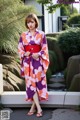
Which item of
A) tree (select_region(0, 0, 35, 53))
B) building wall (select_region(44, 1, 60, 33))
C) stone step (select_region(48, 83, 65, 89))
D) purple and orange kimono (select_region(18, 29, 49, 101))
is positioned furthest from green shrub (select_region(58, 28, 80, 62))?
purple and orange kimono (select_region(18, 29, 49, 101))

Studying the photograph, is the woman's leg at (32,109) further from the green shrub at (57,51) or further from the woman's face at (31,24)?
the green shrub at (57,51)

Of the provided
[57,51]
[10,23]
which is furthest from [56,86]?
[57,51]

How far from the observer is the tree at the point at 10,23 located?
29.3ft

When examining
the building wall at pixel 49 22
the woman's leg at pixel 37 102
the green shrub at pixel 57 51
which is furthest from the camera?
the building wall at pixel 49 22

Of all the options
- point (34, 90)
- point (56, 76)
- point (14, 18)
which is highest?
point (14, 18)

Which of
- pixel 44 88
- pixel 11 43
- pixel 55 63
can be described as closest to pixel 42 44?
pixel 44 88

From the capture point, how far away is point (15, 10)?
9352mm

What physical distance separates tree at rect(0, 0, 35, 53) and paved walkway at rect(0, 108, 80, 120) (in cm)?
319

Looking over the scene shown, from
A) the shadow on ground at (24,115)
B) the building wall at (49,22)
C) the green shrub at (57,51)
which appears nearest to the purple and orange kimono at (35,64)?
the shadow on ground at (24,115)

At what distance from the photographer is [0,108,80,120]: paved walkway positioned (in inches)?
223

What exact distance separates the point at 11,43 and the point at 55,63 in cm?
364

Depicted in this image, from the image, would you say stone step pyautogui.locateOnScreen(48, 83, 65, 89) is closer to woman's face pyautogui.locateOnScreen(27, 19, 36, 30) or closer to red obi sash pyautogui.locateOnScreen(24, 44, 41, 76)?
red obi sash pyautogui.locateOnScreen(24, 44, 41, 76)

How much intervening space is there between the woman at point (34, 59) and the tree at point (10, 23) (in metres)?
3.13

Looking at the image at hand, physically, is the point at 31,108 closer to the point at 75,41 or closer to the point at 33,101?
the point at 33,101
